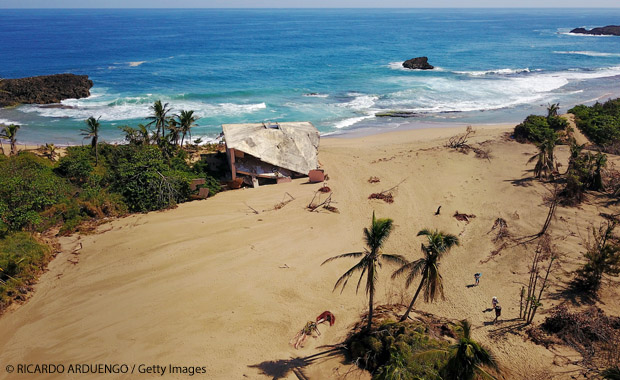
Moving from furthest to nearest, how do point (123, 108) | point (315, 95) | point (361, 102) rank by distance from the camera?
point (315, 95)
point (361, 102)
point (123, 108)

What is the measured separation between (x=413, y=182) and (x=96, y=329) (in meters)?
22.5

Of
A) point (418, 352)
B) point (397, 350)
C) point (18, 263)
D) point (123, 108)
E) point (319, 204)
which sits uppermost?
point (123, 108)

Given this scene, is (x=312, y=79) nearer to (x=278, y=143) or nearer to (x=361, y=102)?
(x=361, y=102)

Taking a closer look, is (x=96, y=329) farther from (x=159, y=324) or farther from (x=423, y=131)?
(x=423, y=131)

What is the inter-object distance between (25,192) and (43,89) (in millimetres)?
43863

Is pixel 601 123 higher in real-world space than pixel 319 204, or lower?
higher

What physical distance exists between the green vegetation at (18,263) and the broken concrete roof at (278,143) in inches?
525

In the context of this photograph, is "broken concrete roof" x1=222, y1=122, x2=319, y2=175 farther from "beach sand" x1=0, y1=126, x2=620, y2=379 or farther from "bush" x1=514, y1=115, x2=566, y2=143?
"bush" x1=514, y1=115, x2=566, y2=143

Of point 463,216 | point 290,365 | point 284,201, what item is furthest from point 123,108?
point 290,365

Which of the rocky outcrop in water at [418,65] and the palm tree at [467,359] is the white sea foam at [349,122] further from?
the palm tree at [467,359]

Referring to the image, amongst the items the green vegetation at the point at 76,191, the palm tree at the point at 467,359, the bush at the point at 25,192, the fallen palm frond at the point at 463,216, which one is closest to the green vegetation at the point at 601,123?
the fallen palm frond at the point at 463,216

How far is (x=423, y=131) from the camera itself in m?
42.5

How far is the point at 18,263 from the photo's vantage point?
1823 cm

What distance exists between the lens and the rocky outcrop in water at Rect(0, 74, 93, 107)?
54406 millimetres
